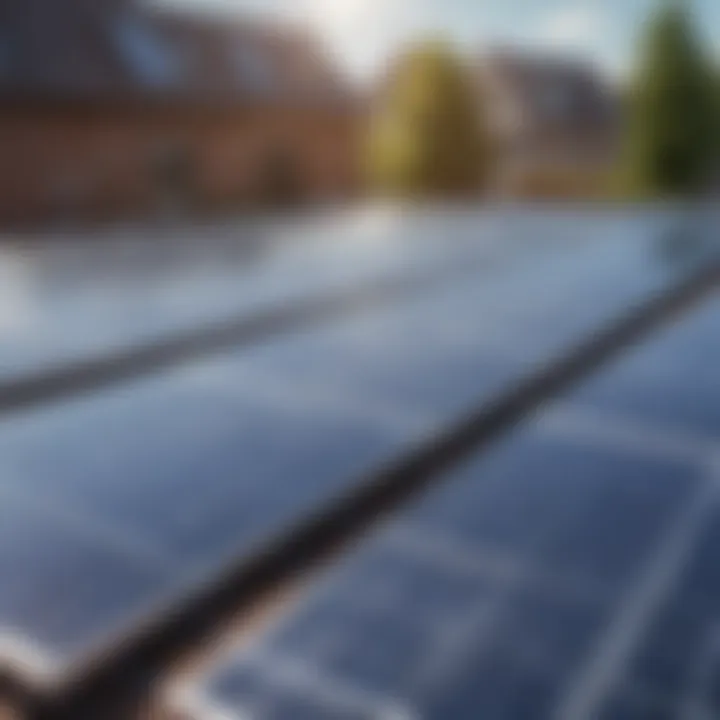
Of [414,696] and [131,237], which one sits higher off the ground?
[414,696]

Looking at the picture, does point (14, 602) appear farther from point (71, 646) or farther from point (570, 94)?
point (570, 94)

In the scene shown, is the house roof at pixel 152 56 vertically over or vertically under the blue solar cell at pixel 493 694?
over

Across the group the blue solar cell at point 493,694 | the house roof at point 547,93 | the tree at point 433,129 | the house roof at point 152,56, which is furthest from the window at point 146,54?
the blue solar cell at point 493,694

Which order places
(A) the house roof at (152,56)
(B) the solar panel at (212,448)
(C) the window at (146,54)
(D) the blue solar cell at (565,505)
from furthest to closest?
(C) the window at (146,54) → (A) the house roof at (152,56) → (D) the blue solar cell at (565,505) → (B) the solar panel at (212,448)

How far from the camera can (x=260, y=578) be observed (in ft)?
5.84

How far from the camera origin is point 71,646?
151 cm

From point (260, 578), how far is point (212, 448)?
768 mm

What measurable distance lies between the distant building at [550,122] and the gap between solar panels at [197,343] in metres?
18.6

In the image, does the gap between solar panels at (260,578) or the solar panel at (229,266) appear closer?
the gap between solar panels at (260,578)

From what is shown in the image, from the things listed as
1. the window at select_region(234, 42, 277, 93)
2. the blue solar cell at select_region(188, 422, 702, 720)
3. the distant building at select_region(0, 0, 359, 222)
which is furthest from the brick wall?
the blue solar cell at select_region(188, 422, 702, 720)

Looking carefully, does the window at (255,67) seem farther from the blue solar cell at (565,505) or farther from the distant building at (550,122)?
the blue solar cell at (565,505)

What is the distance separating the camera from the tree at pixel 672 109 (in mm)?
17047

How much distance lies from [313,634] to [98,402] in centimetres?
159

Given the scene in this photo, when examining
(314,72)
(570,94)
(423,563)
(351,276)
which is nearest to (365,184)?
(314,72)
